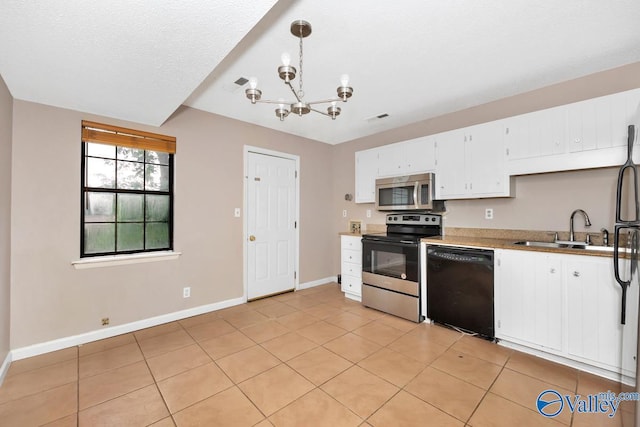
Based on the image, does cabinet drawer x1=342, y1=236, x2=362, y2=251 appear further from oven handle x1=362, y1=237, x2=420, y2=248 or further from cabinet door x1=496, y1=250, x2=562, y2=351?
cabinet door x1=496, y1=250, x2=562, y2=351

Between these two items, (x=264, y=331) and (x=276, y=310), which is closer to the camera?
(x=264, y=331)

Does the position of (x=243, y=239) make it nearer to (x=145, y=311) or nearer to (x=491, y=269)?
(x=145, y=311)

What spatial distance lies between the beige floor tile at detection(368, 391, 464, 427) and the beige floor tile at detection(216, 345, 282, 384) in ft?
3.12

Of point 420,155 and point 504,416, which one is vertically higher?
point 420,155

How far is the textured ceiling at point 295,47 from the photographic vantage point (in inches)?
58.8

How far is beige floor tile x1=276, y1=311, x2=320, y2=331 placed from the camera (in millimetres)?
3057

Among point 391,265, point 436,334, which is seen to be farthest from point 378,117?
point 436,334

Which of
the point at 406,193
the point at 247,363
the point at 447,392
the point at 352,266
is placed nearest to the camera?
the point at 447,392

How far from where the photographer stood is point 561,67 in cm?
240

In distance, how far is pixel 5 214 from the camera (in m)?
2.21

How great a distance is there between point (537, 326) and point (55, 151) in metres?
4.59

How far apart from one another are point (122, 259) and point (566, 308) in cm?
409

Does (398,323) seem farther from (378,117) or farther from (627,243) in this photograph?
(378,117)

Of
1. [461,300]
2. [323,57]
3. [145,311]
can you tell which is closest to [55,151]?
[145,311]
